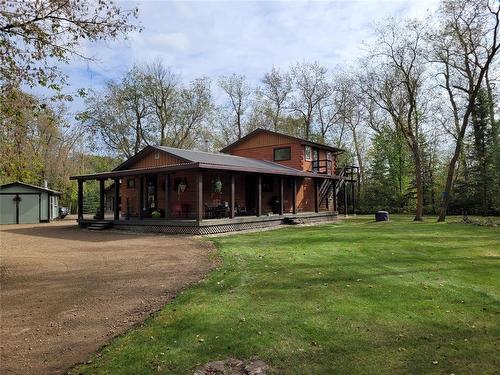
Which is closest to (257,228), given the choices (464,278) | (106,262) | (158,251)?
(158,251)

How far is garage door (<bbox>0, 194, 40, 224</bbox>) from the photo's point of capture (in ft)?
85.7

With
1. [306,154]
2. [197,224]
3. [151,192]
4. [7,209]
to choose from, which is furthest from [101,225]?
[306,154]

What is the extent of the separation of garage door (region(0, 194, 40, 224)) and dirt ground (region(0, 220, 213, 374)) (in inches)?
652

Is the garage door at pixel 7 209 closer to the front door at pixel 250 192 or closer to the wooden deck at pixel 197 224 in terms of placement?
the wooden deck at pixel 197 224

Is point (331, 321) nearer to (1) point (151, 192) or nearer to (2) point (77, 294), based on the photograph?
(2) point (77, 294)

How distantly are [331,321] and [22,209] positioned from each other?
2769 centimetres

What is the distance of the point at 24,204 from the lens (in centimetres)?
2691

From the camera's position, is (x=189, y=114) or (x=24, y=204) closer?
(x=24, y=204)

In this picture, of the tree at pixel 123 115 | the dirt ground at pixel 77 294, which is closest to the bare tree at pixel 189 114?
the tree at pixel 123 115

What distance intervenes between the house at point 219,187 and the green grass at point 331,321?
8694mm

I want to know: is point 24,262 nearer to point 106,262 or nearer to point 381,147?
point 106,262

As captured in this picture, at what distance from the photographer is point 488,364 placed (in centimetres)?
364

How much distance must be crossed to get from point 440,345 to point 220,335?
2373 mm

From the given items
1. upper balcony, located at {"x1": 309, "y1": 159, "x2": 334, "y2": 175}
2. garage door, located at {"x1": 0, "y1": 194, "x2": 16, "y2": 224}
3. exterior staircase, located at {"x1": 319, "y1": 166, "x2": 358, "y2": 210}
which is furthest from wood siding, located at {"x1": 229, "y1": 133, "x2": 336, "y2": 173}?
garage door, located at {"x1": 0, "y1": 194, "x2": 16, "y2": 224}
